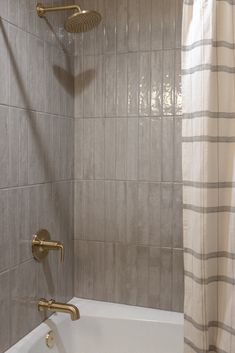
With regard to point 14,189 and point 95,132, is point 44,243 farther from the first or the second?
point 95,132

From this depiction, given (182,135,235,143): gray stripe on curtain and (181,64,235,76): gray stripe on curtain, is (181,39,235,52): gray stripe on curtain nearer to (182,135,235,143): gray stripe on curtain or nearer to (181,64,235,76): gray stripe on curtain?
(181,64,235,76): gray stripe on curtain

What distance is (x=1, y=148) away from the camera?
134 centimetres

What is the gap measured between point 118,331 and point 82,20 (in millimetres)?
1433

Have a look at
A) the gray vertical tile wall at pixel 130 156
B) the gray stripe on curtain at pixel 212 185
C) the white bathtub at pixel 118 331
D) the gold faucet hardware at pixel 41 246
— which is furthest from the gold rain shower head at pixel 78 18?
the white bathtub at pixel 118 331

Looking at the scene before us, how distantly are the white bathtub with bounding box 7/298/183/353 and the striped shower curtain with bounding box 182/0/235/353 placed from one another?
1.54 ft

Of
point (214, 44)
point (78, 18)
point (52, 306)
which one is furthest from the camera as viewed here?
point (52, 306)

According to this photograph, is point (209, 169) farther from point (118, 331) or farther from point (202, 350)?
point (118, 331)

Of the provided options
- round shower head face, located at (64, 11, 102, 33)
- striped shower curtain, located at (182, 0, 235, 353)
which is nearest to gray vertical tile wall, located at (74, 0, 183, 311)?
round shower head face, located at (64, 11, 102, 33)

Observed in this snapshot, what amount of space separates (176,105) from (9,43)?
793mm

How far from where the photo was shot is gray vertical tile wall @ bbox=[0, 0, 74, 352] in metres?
1.37

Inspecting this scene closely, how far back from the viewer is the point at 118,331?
5.68 feet

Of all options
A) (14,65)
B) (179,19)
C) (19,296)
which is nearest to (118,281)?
(19,296)

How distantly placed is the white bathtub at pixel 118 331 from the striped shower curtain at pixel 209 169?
0.47m

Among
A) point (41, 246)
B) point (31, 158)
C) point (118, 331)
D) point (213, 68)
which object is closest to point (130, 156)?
point (31, 158)
